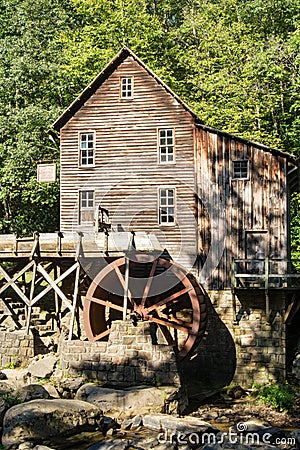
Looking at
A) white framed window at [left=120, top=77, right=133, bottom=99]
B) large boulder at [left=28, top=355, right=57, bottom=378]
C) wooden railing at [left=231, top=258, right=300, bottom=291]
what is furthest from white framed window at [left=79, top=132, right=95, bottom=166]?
large boulder at [left=28, top=355, right=57, bottom=378]

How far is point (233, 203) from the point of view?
17656 millimetres

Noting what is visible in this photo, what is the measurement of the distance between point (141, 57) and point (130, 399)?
17089 mm

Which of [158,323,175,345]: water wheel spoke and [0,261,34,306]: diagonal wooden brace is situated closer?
[0,261,34,306]: diagonal wooden brace

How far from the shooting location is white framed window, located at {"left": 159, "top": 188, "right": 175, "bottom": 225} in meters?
18.5

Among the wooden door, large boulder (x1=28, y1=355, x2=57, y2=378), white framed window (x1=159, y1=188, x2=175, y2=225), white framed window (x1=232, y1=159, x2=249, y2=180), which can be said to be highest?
white framed window (x1=232, y1=159, x2=249, y2=180)

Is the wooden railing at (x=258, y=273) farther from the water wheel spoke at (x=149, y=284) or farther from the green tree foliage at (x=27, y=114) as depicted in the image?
the green tree foliage at (x=27, y=114)

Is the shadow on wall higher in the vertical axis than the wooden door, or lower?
lower

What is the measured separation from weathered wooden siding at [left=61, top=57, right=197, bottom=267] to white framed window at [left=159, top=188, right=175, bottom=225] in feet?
0.51

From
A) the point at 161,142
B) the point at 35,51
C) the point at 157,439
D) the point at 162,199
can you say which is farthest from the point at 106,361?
the point at 35,51

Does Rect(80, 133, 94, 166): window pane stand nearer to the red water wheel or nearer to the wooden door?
the red water wheel

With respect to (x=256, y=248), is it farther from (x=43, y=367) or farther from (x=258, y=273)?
(x=43, y=367)

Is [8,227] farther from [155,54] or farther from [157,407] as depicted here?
[157,407]

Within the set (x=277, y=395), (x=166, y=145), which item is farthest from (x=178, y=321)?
(x=166, y=145)

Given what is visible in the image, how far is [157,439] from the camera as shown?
1234 cm
